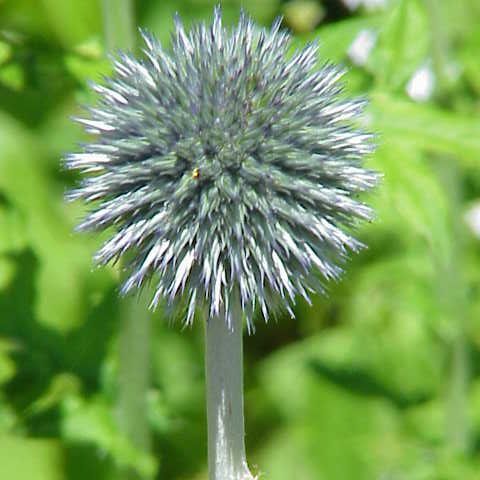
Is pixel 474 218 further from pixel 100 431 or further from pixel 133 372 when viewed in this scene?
pixel 100 431

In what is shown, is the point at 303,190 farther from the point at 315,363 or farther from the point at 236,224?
the point at 315,363

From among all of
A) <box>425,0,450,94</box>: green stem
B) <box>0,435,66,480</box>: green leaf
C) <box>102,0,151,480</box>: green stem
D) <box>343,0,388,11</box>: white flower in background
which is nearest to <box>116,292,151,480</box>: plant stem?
<box>102,0,151,480</box>: green stem

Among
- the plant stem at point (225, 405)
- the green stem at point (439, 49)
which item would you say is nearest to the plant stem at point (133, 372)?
the plant stem at point (225, 405)

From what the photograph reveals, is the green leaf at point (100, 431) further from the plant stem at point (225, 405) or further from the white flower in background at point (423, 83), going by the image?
the white flower in background at point (423, 83)

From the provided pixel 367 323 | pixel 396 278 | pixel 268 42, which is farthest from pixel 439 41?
pixel 268 42

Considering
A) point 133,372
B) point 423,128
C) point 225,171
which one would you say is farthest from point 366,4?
point 225,171

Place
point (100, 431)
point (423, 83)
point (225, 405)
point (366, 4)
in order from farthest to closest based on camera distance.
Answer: point (366, 4) < point (423, 83) < point (100, 431) < point (225, 405)
